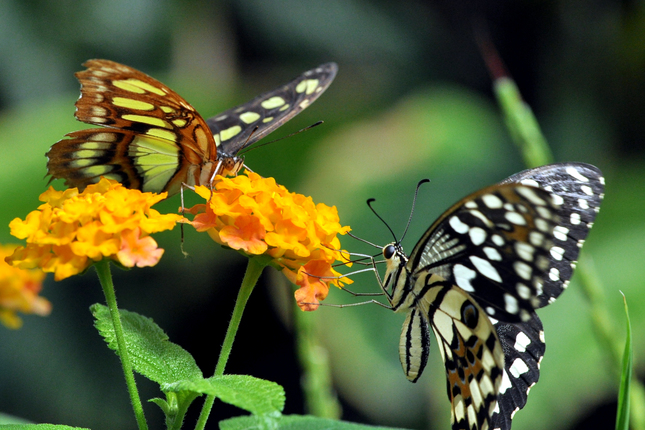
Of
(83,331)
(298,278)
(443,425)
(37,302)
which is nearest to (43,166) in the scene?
(83,331)

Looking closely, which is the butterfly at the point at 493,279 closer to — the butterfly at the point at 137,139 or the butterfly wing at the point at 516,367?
the butterfly wing at the point at 516,367

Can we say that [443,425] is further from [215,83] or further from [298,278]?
[215,83]

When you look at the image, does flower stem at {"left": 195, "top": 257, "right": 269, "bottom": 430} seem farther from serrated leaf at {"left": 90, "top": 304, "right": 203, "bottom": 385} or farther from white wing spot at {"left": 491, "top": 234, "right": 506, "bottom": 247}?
white wing spot at {"left": 491, "top": 234, "right": 506, "bottom": 247}

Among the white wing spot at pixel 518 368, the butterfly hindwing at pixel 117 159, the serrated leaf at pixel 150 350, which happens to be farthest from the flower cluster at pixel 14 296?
the white wing spot at pixel 518 368

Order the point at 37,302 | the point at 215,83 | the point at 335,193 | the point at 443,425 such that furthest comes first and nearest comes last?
the point at 215,83 < the point at 335,193 < the point at 443,425 < the point at 37,302

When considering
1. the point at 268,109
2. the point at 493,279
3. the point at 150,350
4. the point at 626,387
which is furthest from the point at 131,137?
the point at 626,387

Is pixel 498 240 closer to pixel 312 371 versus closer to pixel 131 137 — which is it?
pixel 312 371

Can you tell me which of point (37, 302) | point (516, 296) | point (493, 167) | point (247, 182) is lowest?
point (493, 167)
